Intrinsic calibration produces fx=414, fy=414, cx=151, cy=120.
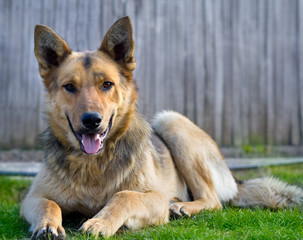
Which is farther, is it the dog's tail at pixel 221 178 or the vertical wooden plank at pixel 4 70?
the vertical wooden plank at pixel 4 70

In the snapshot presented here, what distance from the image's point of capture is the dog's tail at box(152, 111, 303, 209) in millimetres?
4336

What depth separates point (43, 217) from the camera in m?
3.07

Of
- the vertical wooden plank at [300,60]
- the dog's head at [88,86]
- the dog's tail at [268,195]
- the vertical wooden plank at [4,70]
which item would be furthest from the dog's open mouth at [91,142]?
the vertical wooden plank at [300,60]

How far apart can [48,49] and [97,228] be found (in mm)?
1742

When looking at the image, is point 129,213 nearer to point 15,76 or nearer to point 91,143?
point 91,143

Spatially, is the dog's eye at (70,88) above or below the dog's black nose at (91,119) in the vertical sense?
above

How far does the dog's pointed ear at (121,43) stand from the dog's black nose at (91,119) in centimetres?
85

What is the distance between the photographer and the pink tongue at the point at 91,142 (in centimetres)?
335

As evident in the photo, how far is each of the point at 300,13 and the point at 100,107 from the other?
716 centimetres

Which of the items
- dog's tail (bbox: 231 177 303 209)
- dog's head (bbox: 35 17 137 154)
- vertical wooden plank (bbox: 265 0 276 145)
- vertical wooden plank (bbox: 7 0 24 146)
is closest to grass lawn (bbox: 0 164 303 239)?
dog's tail (bbox: 231 177 303 209)

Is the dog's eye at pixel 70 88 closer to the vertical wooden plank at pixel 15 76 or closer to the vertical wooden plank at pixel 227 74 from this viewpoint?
the vertical wooden plank at pixel 15 76

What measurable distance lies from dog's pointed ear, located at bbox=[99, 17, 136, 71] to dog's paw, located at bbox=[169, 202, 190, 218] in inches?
53.3

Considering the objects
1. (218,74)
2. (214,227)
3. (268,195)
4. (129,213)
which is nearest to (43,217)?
(129,213)

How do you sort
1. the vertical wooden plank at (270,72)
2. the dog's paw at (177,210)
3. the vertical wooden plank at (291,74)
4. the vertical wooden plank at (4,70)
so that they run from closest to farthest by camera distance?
the dog's paw at (177,210), the vertical wooden plank at (4,70), the vertical wooden plank at (270,72), the vertical wooden plank at (291,74)
